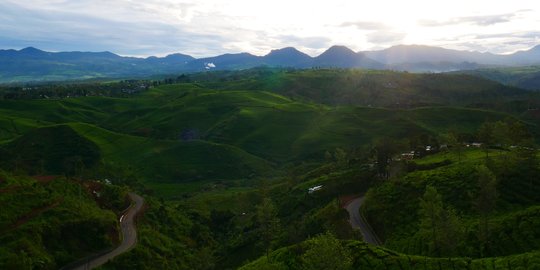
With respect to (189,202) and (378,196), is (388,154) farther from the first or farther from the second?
(189,202)

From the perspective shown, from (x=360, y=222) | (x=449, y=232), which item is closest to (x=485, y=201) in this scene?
(x=449, y=232)

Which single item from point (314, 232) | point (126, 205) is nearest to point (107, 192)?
point (126, 205)

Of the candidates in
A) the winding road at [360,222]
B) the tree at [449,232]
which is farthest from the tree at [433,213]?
the winding road at [360,222]

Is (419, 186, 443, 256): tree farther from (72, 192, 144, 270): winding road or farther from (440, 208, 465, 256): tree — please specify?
(72, 192, 144, 270): winding road

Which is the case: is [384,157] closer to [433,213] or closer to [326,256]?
[433,213]

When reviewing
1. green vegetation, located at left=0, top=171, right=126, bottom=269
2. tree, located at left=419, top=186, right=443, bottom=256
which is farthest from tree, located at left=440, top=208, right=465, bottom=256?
green vegetation, located at left=0, top=171, right=126, bottom=269
